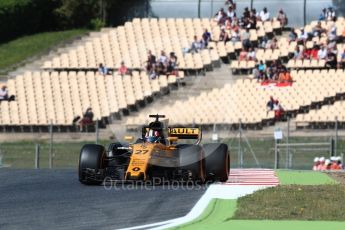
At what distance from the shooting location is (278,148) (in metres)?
28.8

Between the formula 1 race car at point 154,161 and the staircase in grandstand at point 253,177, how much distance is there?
588mm

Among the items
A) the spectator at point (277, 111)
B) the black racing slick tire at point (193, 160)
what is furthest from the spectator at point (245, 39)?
the black racing slick tire at point (193, 160)

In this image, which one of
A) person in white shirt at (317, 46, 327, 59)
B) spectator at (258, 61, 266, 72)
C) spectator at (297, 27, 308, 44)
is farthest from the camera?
spectator at (297, 27, 308, 44)

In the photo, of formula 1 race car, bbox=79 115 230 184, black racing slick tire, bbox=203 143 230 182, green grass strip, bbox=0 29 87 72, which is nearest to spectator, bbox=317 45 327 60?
green grass strip, bbox=0 29 87 72

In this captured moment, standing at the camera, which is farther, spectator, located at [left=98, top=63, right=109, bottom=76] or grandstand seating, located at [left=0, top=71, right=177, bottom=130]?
spectator, located at [left=98, top=63, right=109, bottom=76]

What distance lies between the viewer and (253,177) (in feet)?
66.9

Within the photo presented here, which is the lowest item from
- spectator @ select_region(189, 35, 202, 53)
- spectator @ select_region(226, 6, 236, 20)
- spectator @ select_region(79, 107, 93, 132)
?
spectator @ select_region(79, 107, 93, 132)

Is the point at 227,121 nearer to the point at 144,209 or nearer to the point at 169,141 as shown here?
the point at 169,141

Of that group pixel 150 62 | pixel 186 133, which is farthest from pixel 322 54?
pixel 186 133

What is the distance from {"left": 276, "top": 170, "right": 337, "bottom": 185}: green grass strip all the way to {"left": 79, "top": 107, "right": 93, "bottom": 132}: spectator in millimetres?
12660

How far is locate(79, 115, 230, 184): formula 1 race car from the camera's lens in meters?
17.3

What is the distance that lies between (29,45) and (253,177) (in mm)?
25672

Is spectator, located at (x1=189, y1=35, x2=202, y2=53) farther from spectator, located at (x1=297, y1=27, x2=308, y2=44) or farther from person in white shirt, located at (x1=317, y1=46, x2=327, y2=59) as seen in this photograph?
person in white shirt, located at (x1=317, y1=46, x2=327, y2=59)

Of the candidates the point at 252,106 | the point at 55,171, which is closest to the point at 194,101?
the point at 252,106
